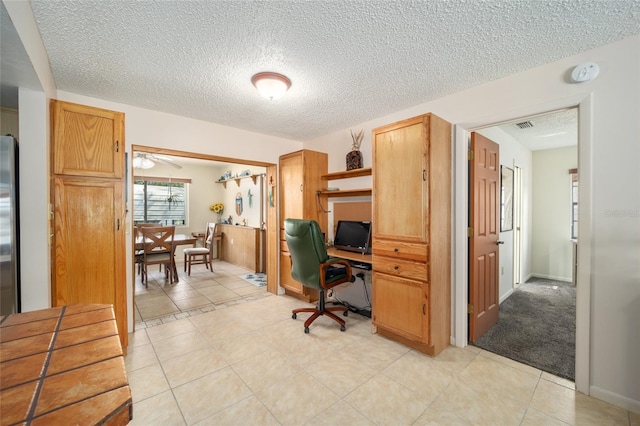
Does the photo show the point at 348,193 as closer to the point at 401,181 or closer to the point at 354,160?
the point at 354,160

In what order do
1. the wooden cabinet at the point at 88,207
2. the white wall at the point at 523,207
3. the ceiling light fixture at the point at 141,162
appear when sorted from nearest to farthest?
1. the wooden cabinet at the point at 88,207
2. the white wall at the point at 523,207
3. the ceiling light fixture at the point at 141,162

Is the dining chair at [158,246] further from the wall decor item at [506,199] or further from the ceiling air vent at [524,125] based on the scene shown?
the ceiling air vent at [524,125]

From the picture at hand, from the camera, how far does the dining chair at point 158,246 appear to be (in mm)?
4484

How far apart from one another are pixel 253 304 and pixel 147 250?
7.37ft

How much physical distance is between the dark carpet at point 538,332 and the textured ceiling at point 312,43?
249 cm

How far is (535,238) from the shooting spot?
516cm

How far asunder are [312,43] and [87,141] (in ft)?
6.79

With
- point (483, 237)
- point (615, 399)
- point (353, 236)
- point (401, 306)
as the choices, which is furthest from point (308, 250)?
point (615, 399)

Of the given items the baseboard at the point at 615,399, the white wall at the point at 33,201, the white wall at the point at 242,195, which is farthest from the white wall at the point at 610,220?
the white wall at the point at 242,195

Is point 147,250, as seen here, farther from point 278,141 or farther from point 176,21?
point 176,21

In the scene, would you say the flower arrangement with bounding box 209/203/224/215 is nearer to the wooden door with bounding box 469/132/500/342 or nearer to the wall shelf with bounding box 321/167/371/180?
the wall shelf with bounding box 321/167/371/180

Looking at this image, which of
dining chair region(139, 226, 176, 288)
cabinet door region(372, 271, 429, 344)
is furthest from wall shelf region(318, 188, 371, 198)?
A: dining chair region(139, 226, 176, 288)

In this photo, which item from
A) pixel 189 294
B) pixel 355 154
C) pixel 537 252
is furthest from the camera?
pixel 537 252

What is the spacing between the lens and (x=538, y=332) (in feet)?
9.25
